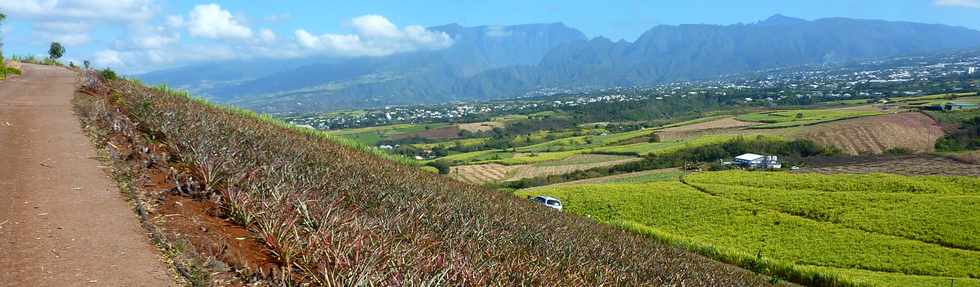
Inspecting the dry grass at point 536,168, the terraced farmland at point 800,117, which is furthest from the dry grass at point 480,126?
the dry grass at point 536,168

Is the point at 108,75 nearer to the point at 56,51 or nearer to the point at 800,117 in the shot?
the point at 56,51

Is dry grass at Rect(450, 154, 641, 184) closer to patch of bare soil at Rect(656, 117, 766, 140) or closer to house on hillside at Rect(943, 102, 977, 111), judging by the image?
patch of bare soil at Rect(656, 117, 766, 140)

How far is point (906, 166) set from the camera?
159 feet

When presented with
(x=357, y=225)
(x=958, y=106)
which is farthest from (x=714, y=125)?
(x=357, y=225)

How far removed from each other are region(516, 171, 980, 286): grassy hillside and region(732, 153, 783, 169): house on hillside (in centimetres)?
954

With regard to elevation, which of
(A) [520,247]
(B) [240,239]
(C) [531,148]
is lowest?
(C) [531,148]

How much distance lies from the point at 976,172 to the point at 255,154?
49390mm

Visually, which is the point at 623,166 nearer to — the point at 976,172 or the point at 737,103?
the point at 976,172

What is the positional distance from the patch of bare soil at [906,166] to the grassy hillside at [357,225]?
1705 inches

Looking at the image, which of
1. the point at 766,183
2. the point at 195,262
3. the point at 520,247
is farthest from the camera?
the point at 766,183

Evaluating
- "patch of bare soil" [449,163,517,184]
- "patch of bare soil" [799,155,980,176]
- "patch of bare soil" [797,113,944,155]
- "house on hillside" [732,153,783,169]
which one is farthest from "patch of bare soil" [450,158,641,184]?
"patch of bare soil" [797,113,944,155]

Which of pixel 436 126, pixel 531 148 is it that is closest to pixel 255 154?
pixel 531 148

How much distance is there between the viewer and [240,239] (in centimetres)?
522

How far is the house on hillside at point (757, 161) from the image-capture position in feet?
193
